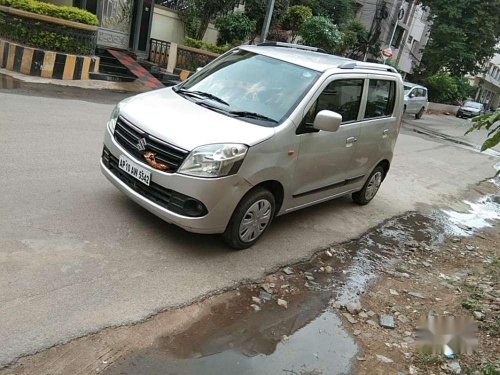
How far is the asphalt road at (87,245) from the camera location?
3.24 metres

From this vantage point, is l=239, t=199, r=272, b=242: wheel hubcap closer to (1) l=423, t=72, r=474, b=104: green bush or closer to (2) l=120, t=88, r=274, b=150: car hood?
(2) l=120, t=88, r=274, b=150: car hood

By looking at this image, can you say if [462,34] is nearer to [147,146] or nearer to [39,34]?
[39,34]

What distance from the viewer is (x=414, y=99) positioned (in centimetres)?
2511

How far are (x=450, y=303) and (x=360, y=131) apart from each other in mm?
2217

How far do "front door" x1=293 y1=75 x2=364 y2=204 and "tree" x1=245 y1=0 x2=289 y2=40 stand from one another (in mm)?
12563

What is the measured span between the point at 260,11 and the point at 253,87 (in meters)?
13.4

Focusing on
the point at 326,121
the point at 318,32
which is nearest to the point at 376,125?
the point at 326,121

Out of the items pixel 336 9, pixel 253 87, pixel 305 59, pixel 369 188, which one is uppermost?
pixel 336 9

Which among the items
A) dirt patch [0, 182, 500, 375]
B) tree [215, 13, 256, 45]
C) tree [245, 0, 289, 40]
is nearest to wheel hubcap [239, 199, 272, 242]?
dirt patch [0, 182, 500, 375]

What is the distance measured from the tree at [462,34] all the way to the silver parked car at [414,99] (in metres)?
8.55

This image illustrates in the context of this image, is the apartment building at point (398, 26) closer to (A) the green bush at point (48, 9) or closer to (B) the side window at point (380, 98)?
(A) the green bush at point (48, 9)

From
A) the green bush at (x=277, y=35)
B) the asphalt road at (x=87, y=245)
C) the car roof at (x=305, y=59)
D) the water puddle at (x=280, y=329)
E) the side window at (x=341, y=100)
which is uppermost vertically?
the green bush at (x=277, y=35)

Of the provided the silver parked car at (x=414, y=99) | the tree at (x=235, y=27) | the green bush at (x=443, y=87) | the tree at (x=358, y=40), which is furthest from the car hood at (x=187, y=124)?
the green bush at (x=443, y=87)

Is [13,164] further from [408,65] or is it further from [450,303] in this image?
[408,65]
